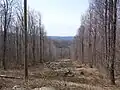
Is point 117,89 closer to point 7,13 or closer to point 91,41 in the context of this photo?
point 7,13

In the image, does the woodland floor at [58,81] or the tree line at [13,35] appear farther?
the tree line at [13,35]

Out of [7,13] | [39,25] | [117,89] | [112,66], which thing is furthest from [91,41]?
[117,89]

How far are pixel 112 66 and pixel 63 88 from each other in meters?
5.89

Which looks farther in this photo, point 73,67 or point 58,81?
point 73,67

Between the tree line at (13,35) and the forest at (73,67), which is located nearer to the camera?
the forest at (73,67)

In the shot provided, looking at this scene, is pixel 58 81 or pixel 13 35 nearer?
pixel 58 81

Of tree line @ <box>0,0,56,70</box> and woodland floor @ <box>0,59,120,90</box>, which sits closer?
woodland floor @ <box>0,59,120,90</box>

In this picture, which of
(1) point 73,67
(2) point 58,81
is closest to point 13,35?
(1) point 73,67

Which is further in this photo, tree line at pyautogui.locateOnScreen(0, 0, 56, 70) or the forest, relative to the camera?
tree line at pyautogui.locateOnScreen(0, 0, 56, 70)

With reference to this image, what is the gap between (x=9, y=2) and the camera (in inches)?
1160

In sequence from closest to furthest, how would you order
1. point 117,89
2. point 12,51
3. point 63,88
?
point 63,88
point 117,89
point 12,51

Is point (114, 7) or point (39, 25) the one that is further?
point (39, 25)

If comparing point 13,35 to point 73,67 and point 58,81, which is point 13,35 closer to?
point 73,67

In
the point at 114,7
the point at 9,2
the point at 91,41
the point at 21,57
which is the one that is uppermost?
the point at 9,2
